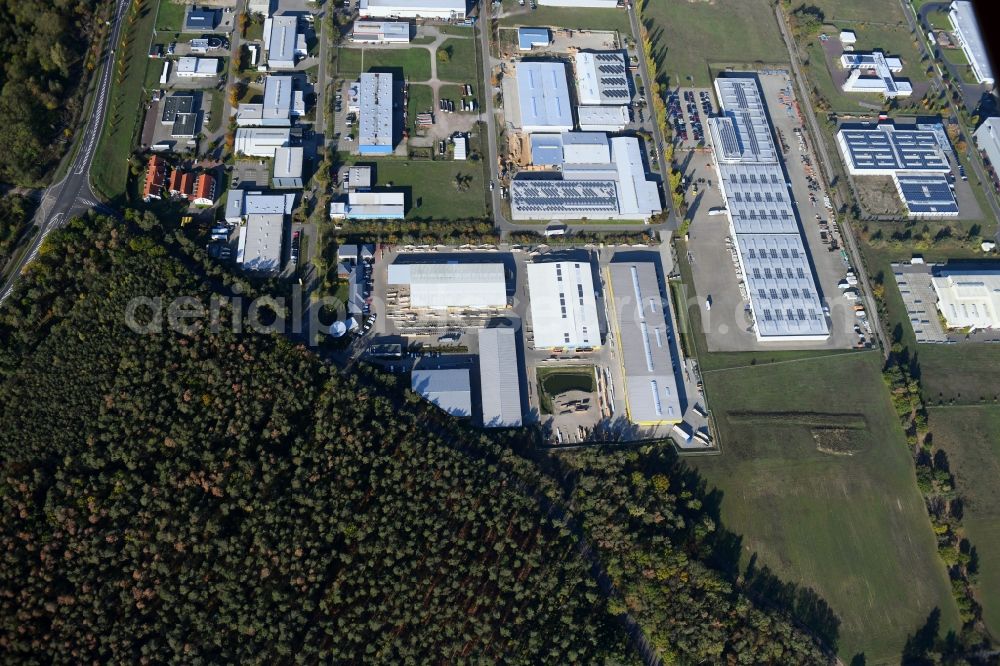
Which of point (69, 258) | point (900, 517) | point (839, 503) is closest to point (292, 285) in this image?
point (69, 258)

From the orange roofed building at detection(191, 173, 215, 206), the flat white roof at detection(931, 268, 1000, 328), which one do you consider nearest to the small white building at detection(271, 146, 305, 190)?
the orange roofed building at detection(191, 173, 215, 206)

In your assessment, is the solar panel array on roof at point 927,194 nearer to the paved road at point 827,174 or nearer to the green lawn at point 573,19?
the paved road at point 827,174

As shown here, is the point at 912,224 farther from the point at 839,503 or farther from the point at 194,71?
the point at 194,71

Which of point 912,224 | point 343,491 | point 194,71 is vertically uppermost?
point 194,71

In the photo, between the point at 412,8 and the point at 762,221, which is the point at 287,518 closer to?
the point at 762,221

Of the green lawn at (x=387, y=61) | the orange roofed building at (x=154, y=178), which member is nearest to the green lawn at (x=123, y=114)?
the orange roofed building at (x=154, y=178)

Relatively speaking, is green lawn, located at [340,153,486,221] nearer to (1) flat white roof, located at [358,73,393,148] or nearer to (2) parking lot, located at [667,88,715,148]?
(1) flat white roof, located at [358,73,393,148]

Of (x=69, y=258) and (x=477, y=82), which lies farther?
(x=477, y=82)
